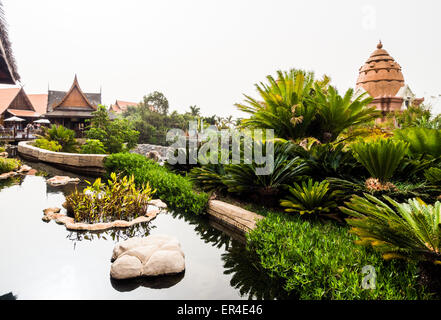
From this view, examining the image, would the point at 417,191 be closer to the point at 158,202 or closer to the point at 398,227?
the point at 398,227

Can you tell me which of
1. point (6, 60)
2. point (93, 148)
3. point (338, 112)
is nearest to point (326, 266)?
point (338, 112)

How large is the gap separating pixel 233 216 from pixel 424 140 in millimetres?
3064

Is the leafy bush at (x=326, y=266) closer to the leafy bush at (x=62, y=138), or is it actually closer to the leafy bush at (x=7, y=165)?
the leafy bush at (x=7, y=165)

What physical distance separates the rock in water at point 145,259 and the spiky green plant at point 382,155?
2637mm

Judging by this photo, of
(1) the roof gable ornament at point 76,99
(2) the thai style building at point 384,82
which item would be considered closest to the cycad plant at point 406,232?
(2) the thai style building at point 384,82

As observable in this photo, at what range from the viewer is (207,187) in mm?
5512

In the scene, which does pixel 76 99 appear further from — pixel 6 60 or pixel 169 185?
pixel 6 60

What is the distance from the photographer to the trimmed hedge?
506 centimetres

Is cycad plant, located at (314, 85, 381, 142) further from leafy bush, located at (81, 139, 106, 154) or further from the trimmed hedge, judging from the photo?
leafy bush, located at (81, 139, 106, 154)

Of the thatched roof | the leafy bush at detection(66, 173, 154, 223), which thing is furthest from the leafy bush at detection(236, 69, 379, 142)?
→ the thatched roof

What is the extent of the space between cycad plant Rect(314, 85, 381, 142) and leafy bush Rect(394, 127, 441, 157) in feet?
4.28

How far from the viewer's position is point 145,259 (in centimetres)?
292
